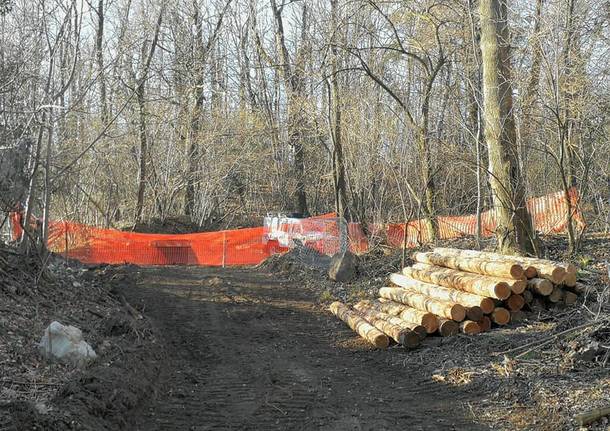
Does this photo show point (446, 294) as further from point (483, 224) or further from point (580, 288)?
point (483, 224)

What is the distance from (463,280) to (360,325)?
191 cm

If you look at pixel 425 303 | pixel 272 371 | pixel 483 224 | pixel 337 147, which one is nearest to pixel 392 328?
pixel 425 303

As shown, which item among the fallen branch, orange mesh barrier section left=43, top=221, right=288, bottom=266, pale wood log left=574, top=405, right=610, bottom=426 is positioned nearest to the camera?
pale wood log left=574, top=405, right=610, bottom=426

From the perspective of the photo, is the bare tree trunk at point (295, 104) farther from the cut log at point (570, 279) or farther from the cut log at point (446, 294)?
the cut log at point (570, 279)

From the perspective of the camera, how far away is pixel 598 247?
12328 mm

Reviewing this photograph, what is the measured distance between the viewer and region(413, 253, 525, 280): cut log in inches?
368

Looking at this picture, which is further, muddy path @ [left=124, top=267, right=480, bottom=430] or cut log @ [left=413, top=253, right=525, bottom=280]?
cut log @ [left=413, top=253, right=525, bottom=280]

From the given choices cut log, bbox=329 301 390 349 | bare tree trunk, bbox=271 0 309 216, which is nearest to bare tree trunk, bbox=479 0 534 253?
cut log, bbox=329 301 390 349

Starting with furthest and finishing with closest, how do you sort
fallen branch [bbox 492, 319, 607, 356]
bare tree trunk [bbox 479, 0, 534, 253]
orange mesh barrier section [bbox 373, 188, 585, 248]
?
orange mesh barrier section [bbox 373, 188, 585, 248]
bare tree trunk [bbox 479, 0, 534, 253]
fallen branch [bbox 492, 319, 607, 356]

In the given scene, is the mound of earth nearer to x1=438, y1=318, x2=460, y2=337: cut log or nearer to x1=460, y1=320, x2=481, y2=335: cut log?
x1=438, y1=318, x2=460, y2=337: cut log

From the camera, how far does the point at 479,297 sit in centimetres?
947

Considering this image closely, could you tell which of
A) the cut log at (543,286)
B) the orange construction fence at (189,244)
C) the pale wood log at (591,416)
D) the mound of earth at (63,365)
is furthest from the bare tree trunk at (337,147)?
the pale wood log at (591,416)

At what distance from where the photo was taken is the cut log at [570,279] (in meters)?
9.45

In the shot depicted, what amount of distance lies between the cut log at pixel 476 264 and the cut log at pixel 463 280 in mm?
90
